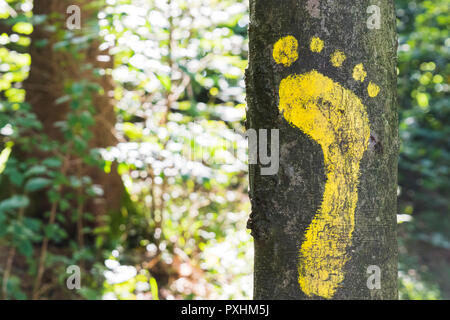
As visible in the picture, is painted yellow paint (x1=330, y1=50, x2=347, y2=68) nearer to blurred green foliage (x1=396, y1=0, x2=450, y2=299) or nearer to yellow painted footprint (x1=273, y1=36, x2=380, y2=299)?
yellow painted footprint (x1=273, y1=36, x2=380, y2=299)

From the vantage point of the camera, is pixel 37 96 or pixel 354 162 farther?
pixel 37 96

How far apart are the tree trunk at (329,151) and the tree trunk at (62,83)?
2640mm

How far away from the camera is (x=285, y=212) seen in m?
0.91

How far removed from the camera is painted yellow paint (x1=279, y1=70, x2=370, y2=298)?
0.89 metres

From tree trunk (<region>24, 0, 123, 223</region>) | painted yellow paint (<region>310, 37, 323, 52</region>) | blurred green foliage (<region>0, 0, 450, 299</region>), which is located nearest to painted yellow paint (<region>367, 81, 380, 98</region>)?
painted yellow paint (<region>310, 37, 323, 52</region>)

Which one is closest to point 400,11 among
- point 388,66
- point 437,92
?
point 437,92

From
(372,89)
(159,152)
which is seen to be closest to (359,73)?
(372,89)

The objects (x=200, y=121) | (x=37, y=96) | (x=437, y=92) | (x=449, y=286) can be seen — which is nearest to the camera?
(x=200, y=121)

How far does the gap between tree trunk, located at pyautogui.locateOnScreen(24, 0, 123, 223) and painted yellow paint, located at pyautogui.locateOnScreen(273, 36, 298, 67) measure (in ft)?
8.61

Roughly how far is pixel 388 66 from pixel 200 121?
2.19 m

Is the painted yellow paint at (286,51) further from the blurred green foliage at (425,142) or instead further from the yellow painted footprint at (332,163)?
the blurred green foliage at (425,142)

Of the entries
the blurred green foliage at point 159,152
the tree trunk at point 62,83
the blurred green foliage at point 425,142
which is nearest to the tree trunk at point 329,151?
the blurred green foliage at point 159,152

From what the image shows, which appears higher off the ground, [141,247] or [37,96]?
[37,96]
